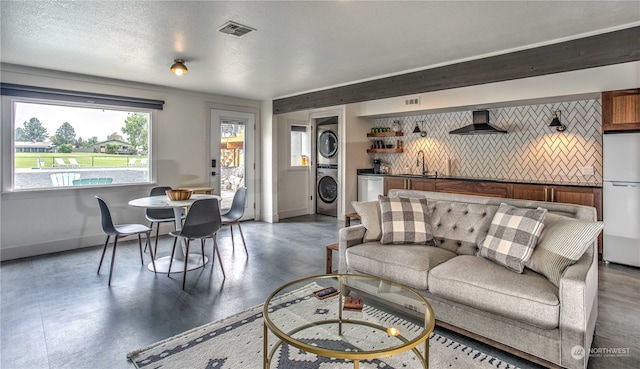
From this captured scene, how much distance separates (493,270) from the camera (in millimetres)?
2219

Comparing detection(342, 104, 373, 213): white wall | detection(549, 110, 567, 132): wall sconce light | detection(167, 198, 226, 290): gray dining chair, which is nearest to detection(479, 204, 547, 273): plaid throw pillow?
detection(167, 198, 226, 290): gray dining chair

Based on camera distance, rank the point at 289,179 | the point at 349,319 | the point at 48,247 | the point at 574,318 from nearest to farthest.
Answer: the point at 574,318
the point at 349,319
the point at 48,247
the point at 289,179

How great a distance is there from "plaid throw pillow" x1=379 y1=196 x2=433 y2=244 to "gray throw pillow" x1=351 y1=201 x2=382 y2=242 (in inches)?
2.9

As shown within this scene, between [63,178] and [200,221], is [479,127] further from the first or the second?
[63,178]

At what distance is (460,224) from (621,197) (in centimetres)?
228

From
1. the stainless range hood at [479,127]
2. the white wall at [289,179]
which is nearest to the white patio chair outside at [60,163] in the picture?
the white wall at [289,179]

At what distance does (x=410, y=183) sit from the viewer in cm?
579

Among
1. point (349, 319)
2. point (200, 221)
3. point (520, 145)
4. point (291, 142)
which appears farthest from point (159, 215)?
point (520, 145)

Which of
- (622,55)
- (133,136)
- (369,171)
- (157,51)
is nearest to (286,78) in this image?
(157,51)

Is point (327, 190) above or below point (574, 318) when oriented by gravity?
above

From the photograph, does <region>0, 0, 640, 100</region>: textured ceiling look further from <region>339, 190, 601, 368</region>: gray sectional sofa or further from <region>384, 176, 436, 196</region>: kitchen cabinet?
<region>384, 176, 436, 196</region>: kitchen cabinet

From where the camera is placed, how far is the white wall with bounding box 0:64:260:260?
4113mm

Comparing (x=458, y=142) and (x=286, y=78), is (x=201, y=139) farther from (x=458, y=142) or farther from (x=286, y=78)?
(x=458, y=142)

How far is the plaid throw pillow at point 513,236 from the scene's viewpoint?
87.7 inches
